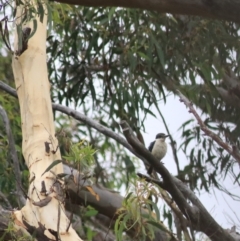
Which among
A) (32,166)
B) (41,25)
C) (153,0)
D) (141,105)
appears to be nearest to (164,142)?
(141,105)

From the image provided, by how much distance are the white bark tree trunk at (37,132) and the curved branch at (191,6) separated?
2.29ft

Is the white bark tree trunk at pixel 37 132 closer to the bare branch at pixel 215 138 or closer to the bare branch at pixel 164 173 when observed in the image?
the bare branch at pixel 164 173

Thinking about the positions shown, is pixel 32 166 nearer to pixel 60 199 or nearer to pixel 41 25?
pixel 60 199

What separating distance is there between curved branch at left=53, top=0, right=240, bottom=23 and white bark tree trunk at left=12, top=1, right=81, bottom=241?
699 mm

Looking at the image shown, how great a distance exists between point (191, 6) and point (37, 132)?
98cm

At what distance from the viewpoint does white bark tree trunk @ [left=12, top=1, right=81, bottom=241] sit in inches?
116

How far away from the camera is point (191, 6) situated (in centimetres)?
254

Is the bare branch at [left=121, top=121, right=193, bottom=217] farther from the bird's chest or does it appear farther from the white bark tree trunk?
the bird's chest

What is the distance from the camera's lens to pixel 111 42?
15.6ft

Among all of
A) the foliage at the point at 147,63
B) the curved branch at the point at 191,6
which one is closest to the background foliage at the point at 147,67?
the foliage at the point at 147,63

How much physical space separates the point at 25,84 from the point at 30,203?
593mm

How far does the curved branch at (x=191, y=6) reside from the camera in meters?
2.51

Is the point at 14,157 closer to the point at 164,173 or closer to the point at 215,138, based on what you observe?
the point at 164,173

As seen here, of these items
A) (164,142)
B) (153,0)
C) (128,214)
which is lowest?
(128,214)
